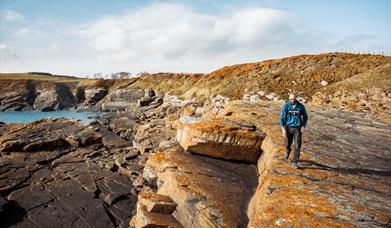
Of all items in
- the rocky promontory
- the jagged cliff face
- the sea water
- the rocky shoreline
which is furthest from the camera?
the sea water

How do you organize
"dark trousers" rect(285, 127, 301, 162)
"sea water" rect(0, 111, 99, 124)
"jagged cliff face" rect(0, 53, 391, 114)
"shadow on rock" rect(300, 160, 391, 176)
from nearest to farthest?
"shadow on rock" rect(300, 160, 391, 176)
"dark trousers" rect(285, 127, 301, 162)
"jagged cliff face" rect(0, 53, 391, 114)
"sea water" rect(0, 111, 99, 124)

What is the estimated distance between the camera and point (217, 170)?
14.6 m

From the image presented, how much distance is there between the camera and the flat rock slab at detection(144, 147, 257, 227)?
11016mm

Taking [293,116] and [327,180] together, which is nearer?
[327,180]

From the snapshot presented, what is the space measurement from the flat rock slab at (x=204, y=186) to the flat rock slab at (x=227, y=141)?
426 mm

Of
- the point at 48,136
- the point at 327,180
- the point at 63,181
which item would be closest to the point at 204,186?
the point at 327,180

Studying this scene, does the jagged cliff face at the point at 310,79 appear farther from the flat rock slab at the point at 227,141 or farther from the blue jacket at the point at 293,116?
the blue jacket at the point at 293,116

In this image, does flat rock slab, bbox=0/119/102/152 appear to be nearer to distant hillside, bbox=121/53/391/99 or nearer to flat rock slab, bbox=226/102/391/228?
flat rock slab, bbox=226/102/391/228

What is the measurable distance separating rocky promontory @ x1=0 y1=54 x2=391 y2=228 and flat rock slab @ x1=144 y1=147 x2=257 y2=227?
0.05m

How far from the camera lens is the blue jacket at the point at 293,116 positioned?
1219 centimetres

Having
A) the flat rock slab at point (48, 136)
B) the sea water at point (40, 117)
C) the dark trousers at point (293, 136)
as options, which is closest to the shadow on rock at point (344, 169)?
the dark trousers at point (293, 136)

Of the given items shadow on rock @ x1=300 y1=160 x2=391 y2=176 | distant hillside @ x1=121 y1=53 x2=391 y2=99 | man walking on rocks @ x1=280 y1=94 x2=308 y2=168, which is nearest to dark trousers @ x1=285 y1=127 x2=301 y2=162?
man walking on rocks @ x1=280 y1=94 x2=308 y2=168

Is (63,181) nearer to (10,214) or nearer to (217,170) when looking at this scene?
(10,214)

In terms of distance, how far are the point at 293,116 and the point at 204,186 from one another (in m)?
4.70
